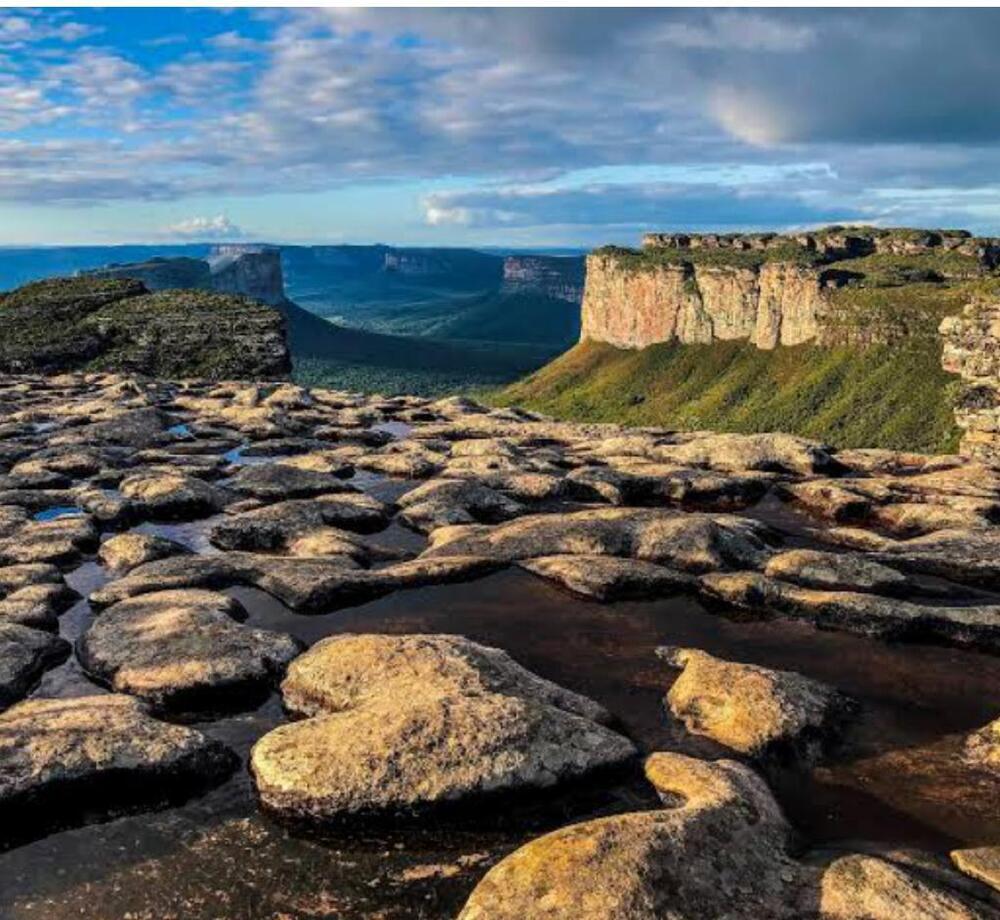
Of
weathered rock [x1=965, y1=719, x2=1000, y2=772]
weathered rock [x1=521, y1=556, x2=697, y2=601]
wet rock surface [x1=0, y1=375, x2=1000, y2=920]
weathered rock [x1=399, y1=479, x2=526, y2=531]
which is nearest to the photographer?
wet rock surface [x1=0, y1=375, x2=1000, y2=920]

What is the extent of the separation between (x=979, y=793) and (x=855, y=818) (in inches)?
112

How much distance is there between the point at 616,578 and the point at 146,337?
3972 inches

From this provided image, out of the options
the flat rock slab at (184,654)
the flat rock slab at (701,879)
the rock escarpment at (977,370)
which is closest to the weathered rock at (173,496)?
the flat rock slab at (184,654)

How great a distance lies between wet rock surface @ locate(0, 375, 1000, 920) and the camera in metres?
14.4

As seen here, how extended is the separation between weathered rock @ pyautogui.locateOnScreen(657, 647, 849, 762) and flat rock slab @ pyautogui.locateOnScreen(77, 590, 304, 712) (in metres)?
10.3

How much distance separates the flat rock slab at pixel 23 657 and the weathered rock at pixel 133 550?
6.00 metres

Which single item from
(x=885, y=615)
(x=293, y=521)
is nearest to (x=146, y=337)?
(x=293, y=521)

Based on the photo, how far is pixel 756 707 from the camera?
18859mm

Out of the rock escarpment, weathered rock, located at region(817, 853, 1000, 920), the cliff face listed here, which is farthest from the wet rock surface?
the cliff face

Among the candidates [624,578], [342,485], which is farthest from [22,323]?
[624,578]

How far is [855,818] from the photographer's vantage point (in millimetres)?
15883

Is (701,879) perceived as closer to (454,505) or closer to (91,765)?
(91,765)

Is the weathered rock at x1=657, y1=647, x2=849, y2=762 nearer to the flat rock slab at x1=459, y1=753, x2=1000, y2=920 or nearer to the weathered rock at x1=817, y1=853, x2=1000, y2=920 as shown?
the flat rock slab at x1=459, y1=753, x2=1000, y2=920

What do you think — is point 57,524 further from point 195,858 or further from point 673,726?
point 673,726
